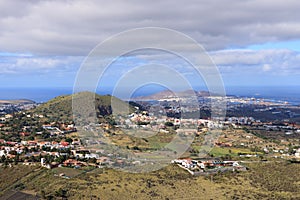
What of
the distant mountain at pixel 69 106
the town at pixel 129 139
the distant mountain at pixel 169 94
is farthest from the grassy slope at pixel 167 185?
the distant mountain at pixel 69 106

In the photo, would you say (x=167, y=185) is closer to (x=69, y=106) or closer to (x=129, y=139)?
(x=129, y=139)

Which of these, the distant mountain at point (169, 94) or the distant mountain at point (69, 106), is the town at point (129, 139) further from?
the distant mountain at point (169, 94)

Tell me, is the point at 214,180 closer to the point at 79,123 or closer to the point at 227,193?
the point at 227,193

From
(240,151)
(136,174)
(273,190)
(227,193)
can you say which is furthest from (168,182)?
(240,151)

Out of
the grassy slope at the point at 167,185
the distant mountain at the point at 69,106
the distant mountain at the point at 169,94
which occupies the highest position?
the distant mountain at the point at 169,94

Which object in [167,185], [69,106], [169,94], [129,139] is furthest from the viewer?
[69,106]

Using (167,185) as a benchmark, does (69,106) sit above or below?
above

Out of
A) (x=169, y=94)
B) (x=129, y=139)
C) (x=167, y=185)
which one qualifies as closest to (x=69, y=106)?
(x=169, y=94)

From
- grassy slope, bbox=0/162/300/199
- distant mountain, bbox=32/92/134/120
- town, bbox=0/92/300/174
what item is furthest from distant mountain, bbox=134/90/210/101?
grassy slope, bbox=0/162/300/199
